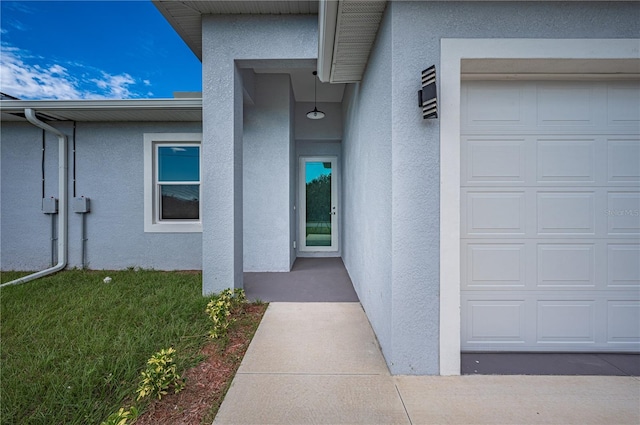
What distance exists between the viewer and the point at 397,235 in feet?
6.69

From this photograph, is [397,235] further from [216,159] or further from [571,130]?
[216,159]

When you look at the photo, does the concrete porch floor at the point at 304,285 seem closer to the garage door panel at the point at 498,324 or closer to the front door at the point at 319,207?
the front door at the point at 319,207

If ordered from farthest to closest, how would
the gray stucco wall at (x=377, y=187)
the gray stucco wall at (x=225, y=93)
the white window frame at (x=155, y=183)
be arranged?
the white window frame at (x=155, y=183) < the gray stucco wall at (x=225, y=93) < the gray stucco wall at (x=377, y=187)

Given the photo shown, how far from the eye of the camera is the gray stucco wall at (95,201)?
5148mm

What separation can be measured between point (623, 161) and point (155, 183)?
259 inches

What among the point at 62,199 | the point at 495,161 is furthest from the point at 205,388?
the point at 62,199

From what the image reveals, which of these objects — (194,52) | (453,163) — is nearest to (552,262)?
(453,163)

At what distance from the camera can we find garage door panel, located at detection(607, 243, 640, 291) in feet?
7.46

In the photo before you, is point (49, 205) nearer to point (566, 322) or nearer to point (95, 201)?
point (95, 201)

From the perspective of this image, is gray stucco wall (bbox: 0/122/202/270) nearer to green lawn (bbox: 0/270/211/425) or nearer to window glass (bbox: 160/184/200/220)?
window glass (bbox: 160/184/200/220)

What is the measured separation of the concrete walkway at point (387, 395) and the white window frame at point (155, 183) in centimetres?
366

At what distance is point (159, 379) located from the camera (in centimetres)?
176

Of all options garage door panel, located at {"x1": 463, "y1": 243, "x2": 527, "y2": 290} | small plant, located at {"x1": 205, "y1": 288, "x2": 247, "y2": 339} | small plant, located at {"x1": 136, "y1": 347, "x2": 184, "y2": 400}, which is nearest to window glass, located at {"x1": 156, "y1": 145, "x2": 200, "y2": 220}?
small plant, located at {"x1": 205, "y1": 288, "x2": 247, "y2": 339}

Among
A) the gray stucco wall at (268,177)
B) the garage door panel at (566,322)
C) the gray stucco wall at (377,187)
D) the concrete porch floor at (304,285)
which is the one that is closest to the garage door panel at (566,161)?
the garage door panel at (566,322)
